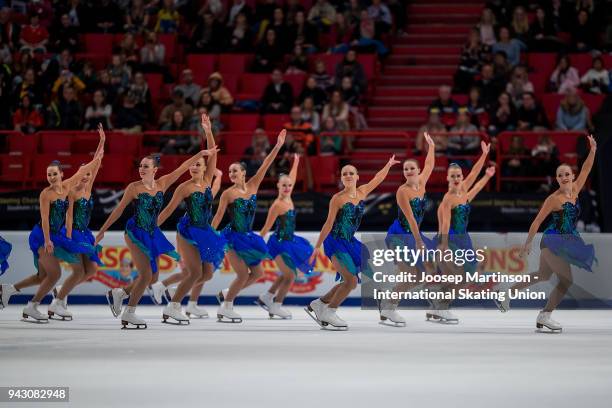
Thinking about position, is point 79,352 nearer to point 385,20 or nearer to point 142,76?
point 142,76

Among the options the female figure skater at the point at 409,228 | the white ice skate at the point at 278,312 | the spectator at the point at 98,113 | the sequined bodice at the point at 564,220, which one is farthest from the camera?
the spectator at the point at 98,113

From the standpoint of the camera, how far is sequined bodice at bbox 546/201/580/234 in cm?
1255

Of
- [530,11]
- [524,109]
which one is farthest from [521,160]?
[530,11]

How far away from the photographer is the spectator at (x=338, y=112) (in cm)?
1909

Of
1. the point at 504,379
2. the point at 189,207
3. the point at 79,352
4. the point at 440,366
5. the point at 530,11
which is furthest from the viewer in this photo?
the point at 530,11

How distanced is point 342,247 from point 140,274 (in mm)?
2123

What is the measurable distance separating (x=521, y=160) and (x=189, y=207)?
6.26m

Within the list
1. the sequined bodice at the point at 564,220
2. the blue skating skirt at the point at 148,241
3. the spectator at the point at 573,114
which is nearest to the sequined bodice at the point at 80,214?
the blue skating skirt at the point at 148,241

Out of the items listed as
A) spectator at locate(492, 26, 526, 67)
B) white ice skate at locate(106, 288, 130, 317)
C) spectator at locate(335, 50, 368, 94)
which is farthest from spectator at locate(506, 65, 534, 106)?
white ice skate at locate(106, 288, 130, 317)

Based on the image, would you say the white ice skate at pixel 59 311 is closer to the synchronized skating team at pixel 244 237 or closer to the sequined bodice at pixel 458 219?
the synchronized skating team at pixel 244 237

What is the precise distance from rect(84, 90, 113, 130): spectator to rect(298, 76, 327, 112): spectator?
3.11 m

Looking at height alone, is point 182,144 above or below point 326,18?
below

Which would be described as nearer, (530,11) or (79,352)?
(79,352)

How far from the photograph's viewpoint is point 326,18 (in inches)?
848
